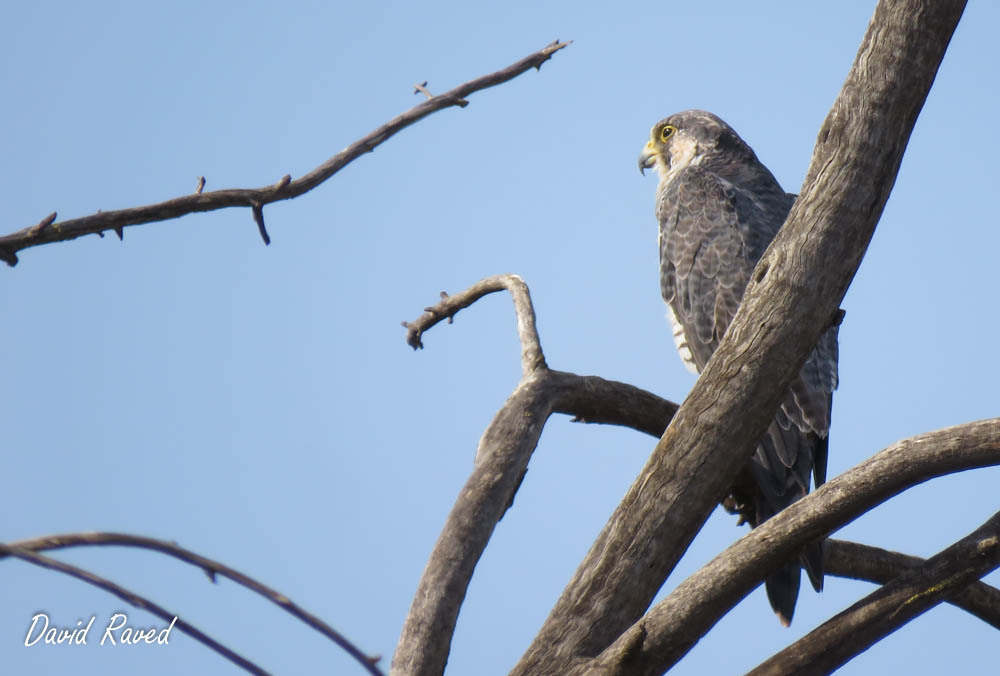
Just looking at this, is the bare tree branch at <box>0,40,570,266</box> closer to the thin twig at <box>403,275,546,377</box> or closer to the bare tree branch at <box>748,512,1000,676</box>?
the thin twig at <box>403,275,546,377</box>

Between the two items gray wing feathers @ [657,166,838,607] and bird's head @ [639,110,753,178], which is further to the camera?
bird's head @ [639,110,753,178]

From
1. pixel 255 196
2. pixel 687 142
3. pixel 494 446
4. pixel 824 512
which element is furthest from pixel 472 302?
pixel 687 142

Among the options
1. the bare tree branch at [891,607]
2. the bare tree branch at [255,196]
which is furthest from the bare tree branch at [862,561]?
the bare tree branch at [255,196]

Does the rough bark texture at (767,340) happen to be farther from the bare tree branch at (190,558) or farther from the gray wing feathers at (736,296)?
the bare tree branch at (190,558)

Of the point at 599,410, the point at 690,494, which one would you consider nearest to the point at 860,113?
the point at 690,494

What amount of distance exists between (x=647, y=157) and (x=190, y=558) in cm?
714

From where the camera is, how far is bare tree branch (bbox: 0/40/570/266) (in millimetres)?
2805

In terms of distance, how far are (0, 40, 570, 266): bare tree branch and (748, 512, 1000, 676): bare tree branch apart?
6.40ft

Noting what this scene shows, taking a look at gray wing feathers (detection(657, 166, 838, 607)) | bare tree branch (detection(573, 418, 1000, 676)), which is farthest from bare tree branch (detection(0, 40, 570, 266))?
gray wing feathers (detection(657, 166, 838, 607))

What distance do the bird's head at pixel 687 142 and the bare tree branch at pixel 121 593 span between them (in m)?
6.16

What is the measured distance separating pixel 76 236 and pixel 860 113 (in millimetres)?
2293

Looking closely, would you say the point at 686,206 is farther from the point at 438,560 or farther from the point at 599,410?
the point at 438,560

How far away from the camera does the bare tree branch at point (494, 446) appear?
3145 millimetres

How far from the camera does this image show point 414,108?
3260mm
